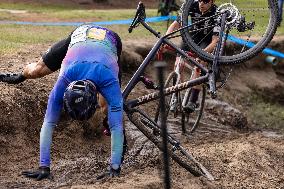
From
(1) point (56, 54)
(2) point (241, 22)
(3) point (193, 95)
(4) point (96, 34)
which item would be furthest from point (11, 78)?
(2) point (241, 22)

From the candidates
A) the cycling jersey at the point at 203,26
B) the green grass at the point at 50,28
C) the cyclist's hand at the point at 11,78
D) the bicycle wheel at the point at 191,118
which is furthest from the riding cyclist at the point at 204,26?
the cyclist's hand at the point at 11,78

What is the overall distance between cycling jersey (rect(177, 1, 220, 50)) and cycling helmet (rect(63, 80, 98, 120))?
2.02 meters

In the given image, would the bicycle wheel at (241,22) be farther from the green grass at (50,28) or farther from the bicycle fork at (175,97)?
the bicycle fork at (175,97)

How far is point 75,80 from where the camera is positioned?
234 inches

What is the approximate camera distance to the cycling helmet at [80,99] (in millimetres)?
5645

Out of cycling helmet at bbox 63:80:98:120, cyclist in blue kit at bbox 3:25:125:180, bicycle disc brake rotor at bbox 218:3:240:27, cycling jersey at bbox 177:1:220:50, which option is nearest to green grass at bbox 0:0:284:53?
bicycle disc brake rotor at bbox 218:3:240:27

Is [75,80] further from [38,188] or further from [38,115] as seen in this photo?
[38,115]

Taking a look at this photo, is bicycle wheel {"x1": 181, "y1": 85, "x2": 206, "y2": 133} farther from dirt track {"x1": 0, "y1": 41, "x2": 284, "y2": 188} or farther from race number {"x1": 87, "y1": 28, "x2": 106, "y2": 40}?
race number {"x1": 87, "y1": 28, "x2": 106, "y2": 40}

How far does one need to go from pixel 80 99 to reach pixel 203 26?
2707 millimetres

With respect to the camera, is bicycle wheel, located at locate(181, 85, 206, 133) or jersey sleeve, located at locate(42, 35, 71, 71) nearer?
jersey sleeve, located at locate(42, 35, 71, 71)

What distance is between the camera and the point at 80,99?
5.64m

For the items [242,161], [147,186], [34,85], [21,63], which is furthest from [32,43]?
[147,186]

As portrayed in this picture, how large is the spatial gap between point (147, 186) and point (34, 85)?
10.4 ft

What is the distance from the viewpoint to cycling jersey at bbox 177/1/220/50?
24.8ft
